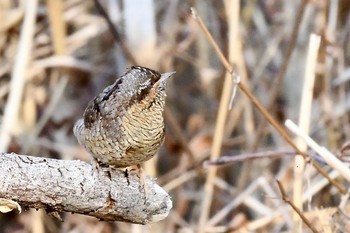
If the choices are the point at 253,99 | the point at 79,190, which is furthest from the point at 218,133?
the point at 79,190

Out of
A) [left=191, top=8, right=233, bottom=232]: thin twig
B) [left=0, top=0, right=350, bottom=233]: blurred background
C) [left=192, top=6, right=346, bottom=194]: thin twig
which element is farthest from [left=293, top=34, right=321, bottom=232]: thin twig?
[left=0, top=0, right=350, bottom=233]: blurred background

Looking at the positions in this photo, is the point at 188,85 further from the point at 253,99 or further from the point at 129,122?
the point at 129,122

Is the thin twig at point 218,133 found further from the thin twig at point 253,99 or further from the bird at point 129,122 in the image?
the bird at point 129,122

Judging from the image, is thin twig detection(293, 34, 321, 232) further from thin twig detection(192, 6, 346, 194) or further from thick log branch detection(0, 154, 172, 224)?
thick log branch detection(0, 154, 172, 224)

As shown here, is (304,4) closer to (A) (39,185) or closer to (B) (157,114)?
(B) (157,114)

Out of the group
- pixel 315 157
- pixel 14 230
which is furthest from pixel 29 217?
pixel 315 157

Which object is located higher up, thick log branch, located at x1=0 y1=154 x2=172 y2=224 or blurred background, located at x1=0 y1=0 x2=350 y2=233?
blurred background, located at x1=0 y1=0 x2=350 y2=233
